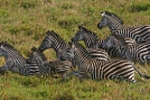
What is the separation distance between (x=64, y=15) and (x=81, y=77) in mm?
9096

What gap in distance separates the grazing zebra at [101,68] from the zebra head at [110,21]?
19.2 feet

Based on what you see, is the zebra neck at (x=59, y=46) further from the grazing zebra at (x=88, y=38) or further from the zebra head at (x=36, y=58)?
the zebra head at (x=36, y=58)

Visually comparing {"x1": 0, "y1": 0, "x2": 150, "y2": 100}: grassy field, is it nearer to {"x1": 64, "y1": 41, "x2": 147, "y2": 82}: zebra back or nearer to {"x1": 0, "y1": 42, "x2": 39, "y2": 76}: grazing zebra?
{"x1": 0, "y1": 42, "x2": 39, "y2": 76}: grazing zebra

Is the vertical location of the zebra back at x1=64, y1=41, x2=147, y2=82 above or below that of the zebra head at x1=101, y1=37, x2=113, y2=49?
below

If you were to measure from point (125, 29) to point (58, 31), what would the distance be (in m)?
3.03

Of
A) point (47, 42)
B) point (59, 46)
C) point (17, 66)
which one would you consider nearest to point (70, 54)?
point (17, 66)

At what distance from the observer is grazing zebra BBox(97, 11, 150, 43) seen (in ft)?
58.8

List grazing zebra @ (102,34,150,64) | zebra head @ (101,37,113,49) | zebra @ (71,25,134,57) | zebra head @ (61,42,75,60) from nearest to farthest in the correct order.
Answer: zebra head @ (61,42,75,60)
grazing zebra @ (102,34,150,64)
zebra head @ (101,37,113,49)
zebra @ (71,25,134,57)

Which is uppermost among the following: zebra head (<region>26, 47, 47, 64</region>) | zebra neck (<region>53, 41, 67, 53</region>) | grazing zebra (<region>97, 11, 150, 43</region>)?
grazing zebra (<region>97, 11, 150, 43</region>)

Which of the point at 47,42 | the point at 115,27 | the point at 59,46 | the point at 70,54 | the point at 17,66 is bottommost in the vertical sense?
the point at 17,66

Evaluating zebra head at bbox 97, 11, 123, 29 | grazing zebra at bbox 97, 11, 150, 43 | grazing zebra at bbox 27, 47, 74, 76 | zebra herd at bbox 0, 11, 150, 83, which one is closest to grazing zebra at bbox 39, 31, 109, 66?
zebra herd at bbox 0, 11, 150, 83

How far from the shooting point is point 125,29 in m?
18.5

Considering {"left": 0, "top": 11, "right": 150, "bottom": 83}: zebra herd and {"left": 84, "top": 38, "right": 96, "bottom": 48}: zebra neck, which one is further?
{"left": 84, "top": 38, "right": 96, "bottom": 48}: zebra neck

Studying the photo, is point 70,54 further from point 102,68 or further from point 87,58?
point 102,68
